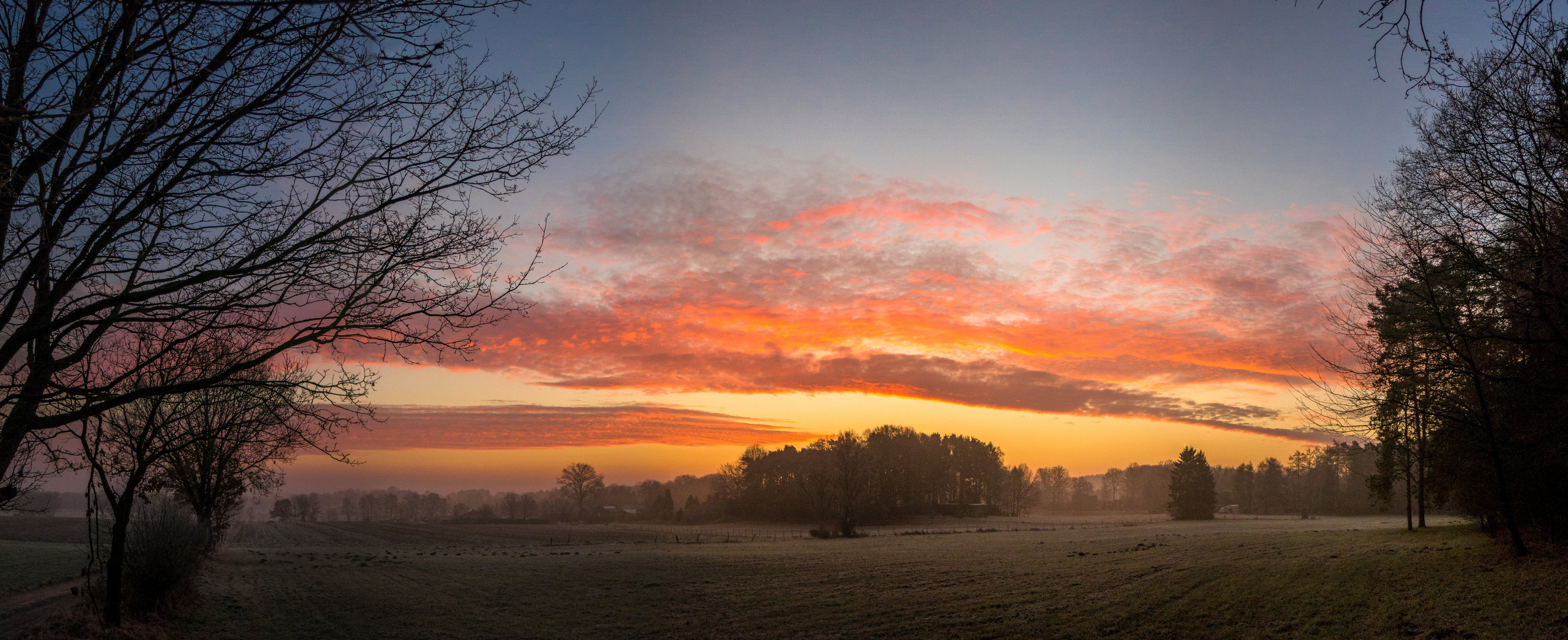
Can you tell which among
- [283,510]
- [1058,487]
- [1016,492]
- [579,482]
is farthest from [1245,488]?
[283,510]

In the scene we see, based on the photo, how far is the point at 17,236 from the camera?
4.19 m

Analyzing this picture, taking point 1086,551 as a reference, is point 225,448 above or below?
above

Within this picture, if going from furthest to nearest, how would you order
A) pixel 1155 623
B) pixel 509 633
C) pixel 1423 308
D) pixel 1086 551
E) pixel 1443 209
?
pixel 1086 551
pixel 509 633
pixel 1155 623
pixel 1423 308
pixel 1443 209

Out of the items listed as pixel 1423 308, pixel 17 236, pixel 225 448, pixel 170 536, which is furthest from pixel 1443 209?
pixel 225 448

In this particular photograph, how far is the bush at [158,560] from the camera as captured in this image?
54.7 feet

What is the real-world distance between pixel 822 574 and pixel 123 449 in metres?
21.6

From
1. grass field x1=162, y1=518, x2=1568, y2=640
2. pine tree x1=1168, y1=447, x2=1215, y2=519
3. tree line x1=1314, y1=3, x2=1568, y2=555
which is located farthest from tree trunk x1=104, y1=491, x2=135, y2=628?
pine tree x1=1168, y1=447, x2=1215, y2=519

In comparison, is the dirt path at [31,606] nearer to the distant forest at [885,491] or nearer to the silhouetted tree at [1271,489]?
the distant forest at [885,491]

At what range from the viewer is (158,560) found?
55.2ft

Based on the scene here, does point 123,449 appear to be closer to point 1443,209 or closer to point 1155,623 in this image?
point 1155,623

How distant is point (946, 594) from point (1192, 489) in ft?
284

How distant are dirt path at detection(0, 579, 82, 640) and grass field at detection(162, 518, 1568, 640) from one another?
3123mm

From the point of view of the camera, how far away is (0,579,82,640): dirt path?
52.3ft

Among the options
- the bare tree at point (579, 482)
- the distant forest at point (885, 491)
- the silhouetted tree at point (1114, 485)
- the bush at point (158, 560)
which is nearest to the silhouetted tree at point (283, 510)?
the distant forest at point (885, 491)
